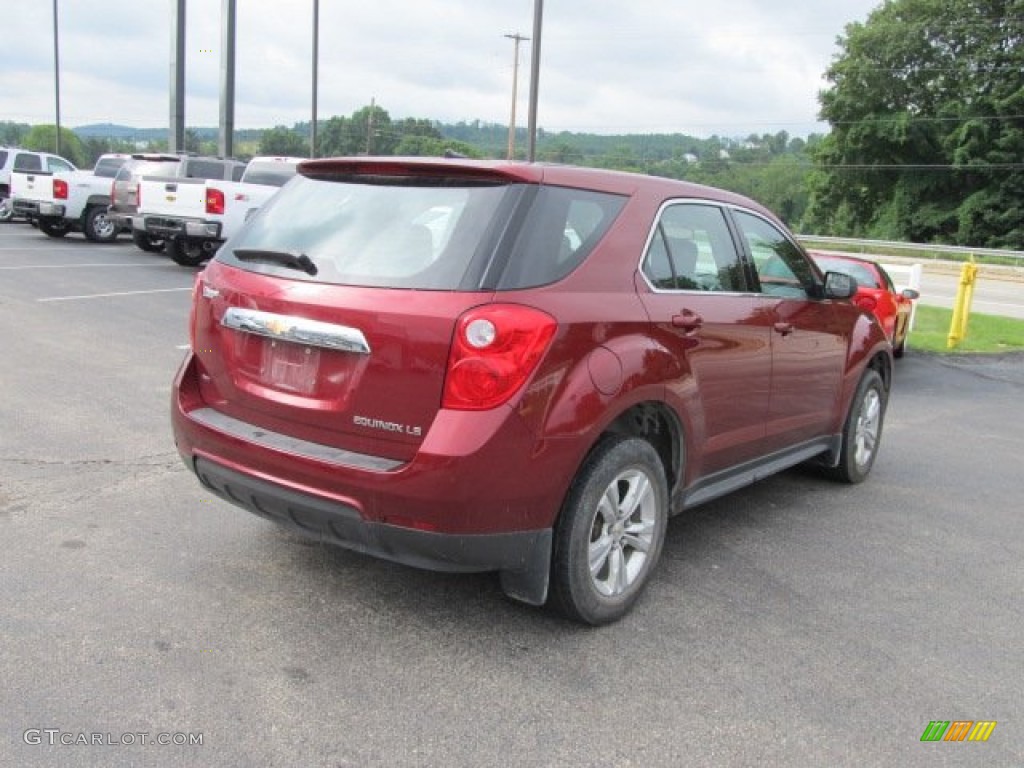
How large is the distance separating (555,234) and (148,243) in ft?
55.7

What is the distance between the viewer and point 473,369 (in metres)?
3.04

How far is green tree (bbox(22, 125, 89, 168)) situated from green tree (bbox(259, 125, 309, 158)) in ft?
74.1

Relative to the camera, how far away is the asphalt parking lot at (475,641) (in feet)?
9.21

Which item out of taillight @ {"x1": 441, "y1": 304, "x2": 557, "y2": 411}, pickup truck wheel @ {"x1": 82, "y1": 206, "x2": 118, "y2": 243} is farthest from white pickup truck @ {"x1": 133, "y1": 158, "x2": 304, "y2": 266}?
Result: taillight @ {"x1": 441, "y1": 304, "x2": 557, "y2": 411}

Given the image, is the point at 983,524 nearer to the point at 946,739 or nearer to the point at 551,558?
the point at 946,739

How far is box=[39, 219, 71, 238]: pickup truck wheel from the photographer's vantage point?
65.9ft

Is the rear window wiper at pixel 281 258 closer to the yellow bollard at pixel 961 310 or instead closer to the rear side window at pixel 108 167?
the yellow bollard at pixel 961 310

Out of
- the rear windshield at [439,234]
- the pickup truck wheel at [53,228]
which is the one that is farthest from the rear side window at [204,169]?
the rear windshield at [439,234]

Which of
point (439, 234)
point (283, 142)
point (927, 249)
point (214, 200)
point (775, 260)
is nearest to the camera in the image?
point (439, 234)

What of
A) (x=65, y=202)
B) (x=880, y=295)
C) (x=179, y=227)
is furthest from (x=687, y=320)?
(x=65, y=202)

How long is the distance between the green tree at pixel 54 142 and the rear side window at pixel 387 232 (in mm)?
79551

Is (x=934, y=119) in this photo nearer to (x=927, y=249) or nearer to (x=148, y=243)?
(x=927, y=249)

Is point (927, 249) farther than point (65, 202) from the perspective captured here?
Yes

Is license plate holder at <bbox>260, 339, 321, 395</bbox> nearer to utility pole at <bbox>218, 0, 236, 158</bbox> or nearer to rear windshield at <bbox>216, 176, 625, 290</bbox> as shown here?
rear windshield at <bbox>216, 176, 625, 290</bbox>
